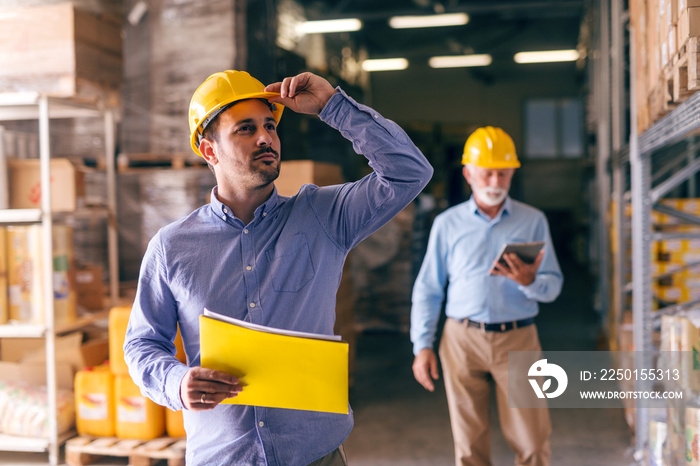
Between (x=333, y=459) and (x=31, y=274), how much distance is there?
10.8ft

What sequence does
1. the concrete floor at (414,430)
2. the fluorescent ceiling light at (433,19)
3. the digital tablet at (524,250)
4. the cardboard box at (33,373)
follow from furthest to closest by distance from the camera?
the fluorescent ceiling light at (433,19), the cardboard box at (33,373), the concrete floor at (414,430), the digital tablet at (524,250)

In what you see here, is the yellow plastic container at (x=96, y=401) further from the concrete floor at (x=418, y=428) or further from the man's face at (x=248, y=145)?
the man's face at (x=248, y=145)

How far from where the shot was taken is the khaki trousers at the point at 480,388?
131 inches

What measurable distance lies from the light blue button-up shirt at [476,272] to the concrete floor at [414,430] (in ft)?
4.88

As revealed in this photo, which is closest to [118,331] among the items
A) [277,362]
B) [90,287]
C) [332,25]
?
[90,287]

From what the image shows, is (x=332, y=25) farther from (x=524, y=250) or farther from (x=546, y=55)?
(x=524, y=250)

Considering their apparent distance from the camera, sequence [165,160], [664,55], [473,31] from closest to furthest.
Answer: [664,55]
[165,160]
[473,31]

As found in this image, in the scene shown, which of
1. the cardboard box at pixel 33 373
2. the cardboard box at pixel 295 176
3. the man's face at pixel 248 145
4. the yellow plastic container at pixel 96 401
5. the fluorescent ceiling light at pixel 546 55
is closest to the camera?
the man's face at pixel 248 145

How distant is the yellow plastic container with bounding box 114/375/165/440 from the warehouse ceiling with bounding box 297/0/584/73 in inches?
341

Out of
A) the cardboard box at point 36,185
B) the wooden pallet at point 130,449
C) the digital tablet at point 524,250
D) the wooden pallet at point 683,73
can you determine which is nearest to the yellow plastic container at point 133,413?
the wooden pallet at point 130,449

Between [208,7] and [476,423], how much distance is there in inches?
156

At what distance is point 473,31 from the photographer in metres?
14.4

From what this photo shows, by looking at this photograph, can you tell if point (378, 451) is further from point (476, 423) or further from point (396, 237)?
point (396, 237)

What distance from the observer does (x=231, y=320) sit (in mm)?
1653
